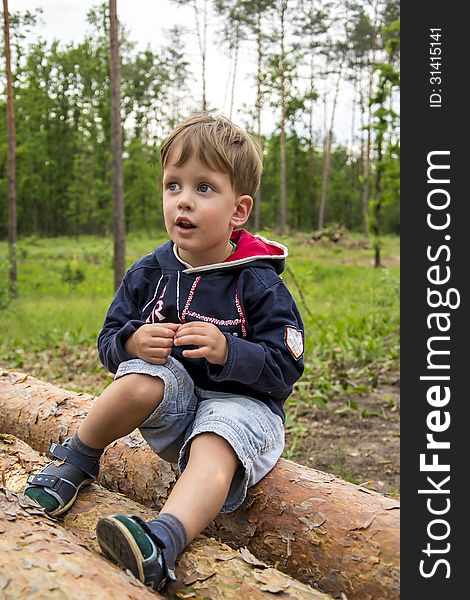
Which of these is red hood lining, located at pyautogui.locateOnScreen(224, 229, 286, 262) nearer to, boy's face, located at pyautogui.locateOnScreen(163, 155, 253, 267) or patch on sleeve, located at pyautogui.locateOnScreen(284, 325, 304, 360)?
boy's face, located at pyautogui.locateOnScreen(163, 155, 253, 267)

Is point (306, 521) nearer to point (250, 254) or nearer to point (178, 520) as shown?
point (178, 520)

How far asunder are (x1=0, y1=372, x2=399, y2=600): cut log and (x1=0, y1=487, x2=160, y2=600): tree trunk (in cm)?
60

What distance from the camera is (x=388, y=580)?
75.9 inches

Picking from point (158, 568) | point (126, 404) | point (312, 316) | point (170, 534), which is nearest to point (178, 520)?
point (170, 534)

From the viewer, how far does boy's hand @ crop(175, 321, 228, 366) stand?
215 cm

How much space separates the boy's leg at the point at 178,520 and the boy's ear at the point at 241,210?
77 centimetres

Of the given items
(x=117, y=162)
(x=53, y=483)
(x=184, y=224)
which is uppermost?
(x=117, y=162)

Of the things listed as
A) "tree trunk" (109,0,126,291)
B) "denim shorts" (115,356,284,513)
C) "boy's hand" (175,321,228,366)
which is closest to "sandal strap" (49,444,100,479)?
"denim shorts" (115,356,284,513)

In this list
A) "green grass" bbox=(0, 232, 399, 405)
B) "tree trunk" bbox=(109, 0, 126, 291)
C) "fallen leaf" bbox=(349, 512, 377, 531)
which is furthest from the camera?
"tree trunk" bbox=(109, 0, 126, 291)

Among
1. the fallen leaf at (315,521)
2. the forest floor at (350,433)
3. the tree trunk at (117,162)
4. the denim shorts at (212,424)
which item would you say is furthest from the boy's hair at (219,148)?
the tree trunk at (117,162)

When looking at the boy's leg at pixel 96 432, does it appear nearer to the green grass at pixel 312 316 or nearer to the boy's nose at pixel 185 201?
the boy's nose at pixel 185 201

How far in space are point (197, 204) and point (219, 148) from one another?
200mm

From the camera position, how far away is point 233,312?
237 cm

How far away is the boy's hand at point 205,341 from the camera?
215 centimetres
